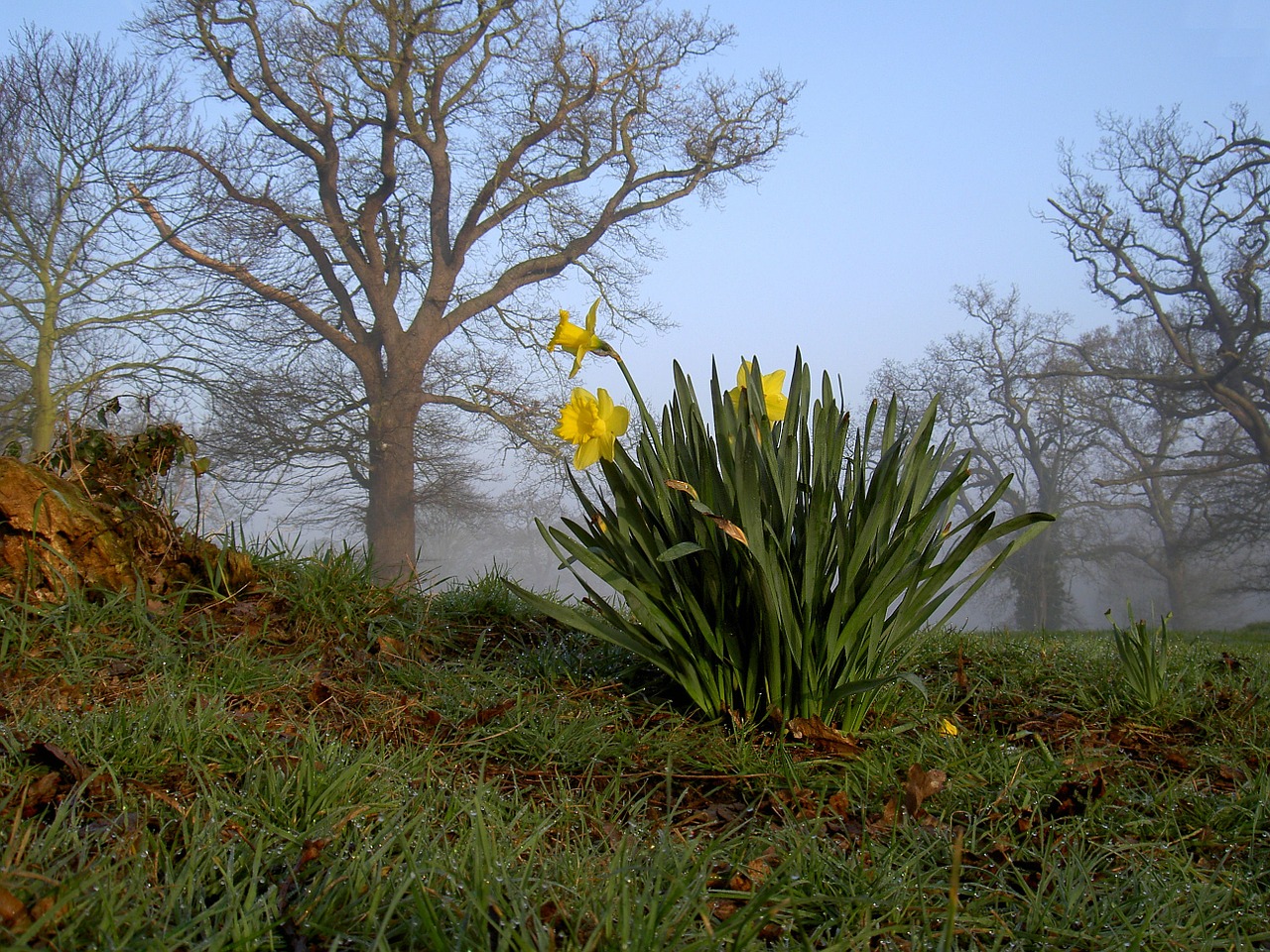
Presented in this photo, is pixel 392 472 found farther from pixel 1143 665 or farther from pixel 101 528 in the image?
pixel 1143 665

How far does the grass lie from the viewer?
1.17 meters

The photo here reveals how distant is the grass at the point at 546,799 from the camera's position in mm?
1173

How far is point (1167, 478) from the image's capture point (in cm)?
1942

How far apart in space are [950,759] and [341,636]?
1.96 m

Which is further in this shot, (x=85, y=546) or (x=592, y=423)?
(x=85, y=546)

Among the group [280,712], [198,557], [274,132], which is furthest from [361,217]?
[280,712]

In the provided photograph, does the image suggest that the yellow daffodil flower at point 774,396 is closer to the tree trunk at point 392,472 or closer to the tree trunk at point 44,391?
the tree trunk at point 44,391

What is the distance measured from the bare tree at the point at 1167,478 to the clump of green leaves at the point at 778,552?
48.4 feet

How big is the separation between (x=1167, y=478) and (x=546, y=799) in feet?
71.1

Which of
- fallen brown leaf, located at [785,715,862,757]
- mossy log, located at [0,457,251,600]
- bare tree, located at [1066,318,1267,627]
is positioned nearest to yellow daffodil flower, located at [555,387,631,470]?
fallen brown leaf, located at [785,715,862,757]

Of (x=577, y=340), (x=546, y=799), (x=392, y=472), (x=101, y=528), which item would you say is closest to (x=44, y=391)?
(x=392, y=472)

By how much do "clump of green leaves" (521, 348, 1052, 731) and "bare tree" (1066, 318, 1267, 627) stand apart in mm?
14743

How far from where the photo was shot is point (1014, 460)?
2030cm

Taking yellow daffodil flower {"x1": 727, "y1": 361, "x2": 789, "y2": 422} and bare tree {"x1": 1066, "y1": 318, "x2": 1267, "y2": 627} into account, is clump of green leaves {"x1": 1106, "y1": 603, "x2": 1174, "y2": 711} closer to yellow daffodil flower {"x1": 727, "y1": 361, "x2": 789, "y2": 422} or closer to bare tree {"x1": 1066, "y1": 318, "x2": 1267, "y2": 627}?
yellow daffodil flower {"x1": 727, "y1": 361, "x2": 789, "y2": 422}
